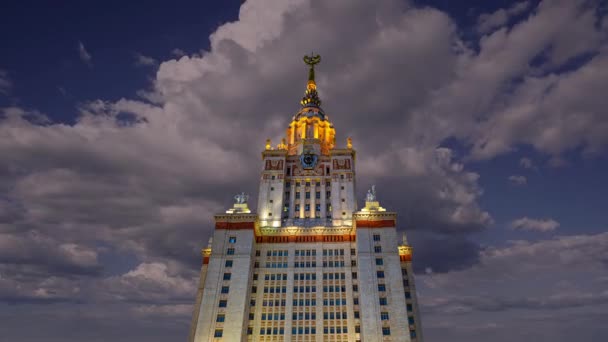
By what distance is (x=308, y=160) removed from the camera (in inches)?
4540

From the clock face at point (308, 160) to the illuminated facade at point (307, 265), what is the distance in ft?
0.96

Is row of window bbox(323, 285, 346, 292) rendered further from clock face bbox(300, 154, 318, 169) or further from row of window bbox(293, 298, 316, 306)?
clock face bbox(300, 154, 318, 169)

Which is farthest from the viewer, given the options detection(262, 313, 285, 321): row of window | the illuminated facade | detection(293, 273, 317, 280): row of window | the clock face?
the clock face

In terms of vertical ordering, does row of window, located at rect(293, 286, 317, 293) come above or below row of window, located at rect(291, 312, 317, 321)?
above

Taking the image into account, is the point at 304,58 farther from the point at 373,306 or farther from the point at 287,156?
the point at 373,306

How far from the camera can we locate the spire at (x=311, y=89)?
136m

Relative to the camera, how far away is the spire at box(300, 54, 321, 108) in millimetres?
135750

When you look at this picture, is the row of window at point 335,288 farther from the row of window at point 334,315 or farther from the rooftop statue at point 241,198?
the rooftop statue at point 241,198

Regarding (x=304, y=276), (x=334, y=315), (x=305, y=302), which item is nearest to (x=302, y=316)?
(x=305, y=302)

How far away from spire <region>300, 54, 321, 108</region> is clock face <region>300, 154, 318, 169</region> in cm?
2535

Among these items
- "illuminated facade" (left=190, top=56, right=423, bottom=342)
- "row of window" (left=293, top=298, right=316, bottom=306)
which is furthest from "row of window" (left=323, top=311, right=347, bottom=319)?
"row of window" (left=293, top=298, right=316, bottom=306)

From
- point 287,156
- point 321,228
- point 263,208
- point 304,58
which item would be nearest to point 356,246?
point 321,228

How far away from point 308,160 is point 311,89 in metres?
36.9

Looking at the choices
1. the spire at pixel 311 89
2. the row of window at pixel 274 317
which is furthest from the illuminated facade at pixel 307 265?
the spire at pixel 311 89
